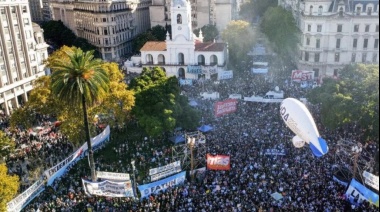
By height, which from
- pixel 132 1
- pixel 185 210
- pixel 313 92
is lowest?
pixel 185 210

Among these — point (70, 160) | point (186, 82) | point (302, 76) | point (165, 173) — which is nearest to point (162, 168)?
point (165, 173)

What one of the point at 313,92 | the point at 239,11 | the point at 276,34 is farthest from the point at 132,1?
the point at 313,92

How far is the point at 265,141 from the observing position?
41844mm

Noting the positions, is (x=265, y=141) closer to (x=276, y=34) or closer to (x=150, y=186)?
(x=150, y=186)

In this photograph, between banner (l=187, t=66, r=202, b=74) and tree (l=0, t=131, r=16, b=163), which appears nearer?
tree (l=0, t=131, r=16, b=163)

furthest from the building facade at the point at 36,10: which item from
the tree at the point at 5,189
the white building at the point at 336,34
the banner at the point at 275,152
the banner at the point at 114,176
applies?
the banner at the point at 275,152

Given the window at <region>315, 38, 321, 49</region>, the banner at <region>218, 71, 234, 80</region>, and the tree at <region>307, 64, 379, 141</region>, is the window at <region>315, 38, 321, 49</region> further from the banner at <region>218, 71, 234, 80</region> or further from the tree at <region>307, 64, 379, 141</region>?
the tree at <region>307, 64, 379, 141</region>

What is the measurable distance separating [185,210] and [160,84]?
2030 centimetres

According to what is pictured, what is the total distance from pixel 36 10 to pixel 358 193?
151 meters

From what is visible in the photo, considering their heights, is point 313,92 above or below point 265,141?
above

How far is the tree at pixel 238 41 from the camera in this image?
82250mm

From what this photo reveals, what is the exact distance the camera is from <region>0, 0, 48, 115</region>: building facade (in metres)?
59.0

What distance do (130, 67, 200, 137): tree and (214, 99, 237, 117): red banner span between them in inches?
121

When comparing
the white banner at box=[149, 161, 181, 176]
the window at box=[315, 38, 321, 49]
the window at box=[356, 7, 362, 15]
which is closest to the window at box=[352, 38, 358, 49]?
the window at box=[356, 7, 362, 15]
